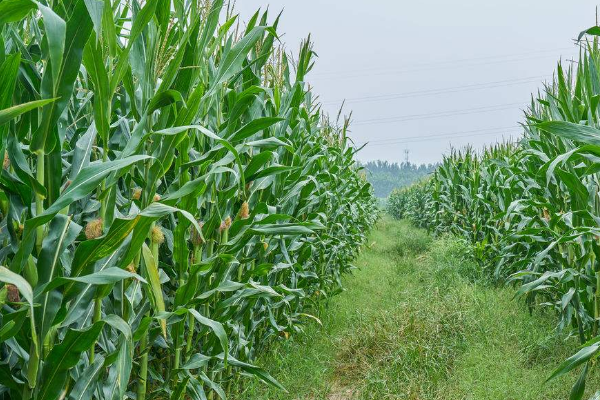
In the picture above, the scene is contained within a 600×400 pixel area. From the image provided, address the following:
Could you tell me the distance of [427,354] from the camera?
412cm

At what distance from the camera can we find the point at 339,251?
21.1ft

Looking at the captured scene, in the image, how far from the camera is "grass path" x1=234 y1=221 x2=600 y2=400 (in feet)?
12.4

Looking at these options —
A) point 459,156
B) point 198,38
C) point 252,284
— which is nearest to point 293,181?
point 252,284

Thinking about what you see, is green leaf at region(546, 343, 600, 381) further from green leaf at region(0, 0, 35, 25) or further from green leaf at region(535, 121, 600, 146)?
green leaf at region(0, 0, 35, 25)

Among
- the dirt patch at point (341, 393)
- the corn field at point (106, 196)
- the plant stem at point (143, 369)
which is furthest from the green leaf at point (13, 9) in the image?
the dirt patch at point (341, 393)

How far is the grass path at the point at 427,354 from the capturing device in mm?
3781

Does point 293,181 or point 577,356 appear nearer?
point 577,356

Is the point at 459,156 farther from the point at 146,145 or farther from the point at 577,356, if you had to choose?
the point at 146,145

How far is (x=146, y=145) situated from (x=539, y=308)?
4.57 meters

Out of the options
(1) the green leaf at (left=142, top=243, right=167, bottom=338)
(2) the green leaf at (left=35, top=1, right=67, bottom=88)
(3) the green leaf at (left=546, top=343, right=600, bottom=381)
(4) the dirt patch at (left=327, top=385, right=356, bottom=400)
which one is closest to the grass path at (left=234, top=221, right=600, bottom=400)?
(4) the dirt patch at (left=327, top=385, right=356, bottom=400)

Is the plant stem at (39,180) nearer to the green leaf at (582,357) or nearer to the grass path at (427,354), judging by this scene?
the green leaf at (582,357)

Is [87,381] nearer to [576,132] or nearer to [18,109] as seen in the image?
[18,109]

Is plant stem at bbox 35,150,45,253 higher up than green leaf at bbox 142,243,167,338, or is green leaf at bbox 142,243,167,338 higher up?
plant stem at bbox 35,150,45,253

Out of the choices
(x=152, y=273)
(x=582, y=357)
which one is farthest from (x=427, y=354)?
(x=152, y=273)
